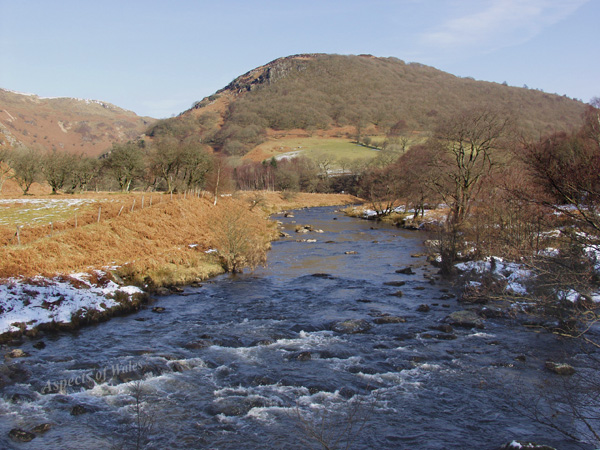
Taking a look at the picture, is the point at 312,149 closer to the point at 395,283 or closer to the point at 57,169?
the point at 57,169

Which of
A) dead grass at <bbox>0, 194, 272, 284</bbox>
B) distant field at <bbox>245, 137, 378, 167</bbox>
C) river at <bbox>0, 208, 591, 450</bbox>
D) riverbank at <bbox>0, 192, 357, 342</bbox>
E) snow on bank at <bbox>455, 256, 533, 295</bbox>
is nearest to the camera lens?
river at <bbox>0, 208, 591, 450</bbox>

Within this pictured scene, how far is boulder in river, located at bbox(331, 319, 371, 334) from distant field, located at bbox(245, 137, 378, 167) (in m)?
120

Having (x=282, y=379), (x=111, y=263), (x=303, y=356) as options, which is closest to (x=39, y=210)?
(x=111, y=263)

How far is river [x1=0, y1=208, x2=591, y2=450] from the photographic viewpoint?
9.82 metres

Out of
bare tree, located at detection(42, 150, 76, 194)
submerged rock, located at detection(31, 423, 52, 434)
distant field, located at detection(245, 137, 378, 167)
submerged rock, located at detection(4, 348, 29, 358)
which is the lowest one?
submerged rock, located at detection(4, 348, 29, 358)

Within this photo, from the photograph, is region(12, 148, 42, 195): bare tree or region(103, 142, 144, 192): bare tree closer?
region(12, 148, 42, 195): bare tree

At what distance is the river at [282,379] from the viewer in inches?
387

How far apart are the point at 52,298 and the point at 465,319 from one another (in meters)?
17.9

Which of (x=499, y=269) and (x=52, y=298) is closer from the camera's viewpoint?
(x=52, y=298)

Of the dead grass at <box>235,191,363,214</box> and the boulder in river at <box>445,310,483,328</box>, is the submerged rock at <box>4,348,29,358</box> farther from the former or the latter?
the dead grass at <box>235,191,363,214</box>

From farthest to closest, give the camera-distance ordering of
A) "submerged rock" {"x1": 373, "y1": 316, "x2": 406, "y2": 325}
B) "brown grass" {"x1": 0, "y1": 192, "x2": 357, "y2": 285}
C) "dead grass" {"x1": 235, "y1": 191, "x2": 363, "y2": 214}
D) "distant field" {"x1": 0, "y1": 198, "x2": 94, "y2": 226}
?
"dead grass" {"x1": 235, "y1": 191, "x2": 363, "y2": 214} < "distant field" {"x1": 0, "y1": 198, "x2": 94, "y2": 226} < "brown grass" {"x1": 0, "y1": 192, "x2": 357, "y2": 285} < "submerged rock" {"x1": 373, "y1": 316, "x2": 406, "y2": 325}

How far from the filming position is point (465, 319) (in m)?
17.6

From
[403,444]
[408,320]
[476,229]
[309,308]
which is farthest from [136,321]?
[476,229]

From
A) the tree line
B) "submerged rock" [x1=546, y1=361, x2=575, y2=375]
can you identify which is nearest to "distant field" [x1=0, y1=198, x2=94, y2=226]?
the tree line
